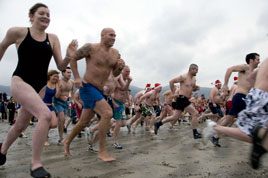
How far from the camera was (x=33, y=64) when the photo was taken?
3012mm

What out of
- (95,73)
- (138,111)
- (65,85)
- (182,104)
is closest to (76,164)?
(95,73)

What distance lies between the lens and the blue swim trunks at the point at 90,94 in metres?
3.79

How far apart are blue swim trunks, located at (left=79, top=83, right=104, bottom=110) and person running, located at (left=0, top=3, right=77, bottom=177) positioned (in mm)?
673

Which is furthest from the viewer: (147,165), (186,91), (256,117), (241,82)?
(186,91)

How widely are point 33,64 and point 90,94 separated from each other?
107 cm

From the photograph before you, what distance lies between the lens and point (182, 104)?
688cm

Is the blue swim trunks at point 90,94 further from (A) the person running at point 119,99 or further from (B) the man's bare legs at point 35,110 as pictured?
(A) the person running at point 119,99

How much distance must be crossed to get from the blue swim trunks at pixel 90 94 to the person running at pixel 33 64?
67 centimetres

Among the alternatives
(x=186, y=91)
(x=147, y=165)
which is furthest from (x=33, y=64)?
(x=186, y=91)

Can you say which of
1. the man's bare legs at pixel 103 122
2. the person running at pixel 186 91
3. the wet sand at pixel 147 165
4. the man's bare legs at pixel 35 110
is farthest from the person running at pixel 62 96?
the man's bare legs at pixel 35 110

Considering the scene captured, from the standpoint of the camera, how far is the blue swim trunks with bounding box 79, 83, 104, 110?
3.79 m

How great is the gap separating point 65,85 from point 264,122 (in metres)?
5.37

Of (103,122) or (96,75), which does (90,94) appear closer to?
(96,75)

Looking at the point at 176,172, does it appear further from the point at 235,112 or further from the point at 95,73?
the point at 235,112
